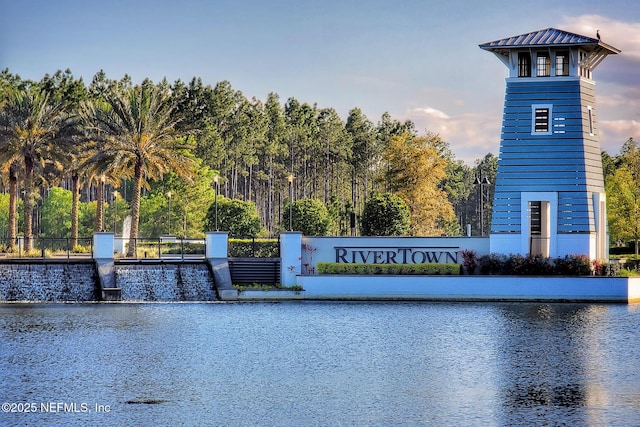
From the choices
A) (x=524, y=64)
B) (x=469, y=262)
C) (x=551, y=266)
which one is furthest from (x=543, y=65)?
(x=469, y=262)

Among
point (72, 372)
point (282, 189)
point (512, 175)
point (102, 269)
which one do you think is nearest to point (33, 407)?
point (72, 372)

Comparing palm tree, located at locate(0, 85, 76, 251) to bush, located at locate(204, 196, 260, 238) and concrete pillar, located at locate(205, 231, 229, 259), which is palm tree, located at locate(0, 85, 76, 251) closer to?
concrete pillar, located at locate(205, 231, 229, 259)

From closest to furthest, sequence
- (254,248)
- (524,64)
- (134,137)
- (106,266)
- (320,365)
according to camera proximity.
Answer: (320,365)
(106,266)
(524,64)
(134,137)
(254,248)

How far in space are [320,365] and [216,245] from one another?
80.0ft

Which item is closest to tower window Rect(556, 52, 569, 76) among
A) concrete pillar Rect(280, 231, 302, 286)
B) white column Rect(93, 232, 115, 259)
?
concrete pillar Rect(280, 231, 302, 286)

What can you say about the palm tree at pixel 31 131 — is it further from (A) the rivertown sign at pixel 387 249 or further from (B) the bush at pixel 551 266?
(B) the bush at pixel 551 266

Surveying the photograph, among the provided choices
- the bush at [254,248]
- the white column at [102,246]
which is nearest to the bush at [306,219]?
Answer: the bush at [254,248]

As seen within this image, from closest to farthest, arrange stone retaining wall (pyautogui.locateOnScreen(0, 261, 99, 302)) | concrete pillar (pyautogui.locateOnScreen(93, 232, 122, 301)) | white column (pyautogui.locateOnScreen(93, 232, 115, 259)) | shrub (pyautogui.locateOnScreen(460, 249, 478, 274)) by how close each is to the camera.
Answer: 1. stone retaining wall (pyautogui.locateOnScreen(0, 261, 99, 302))
2. concrete pillar (pyautogui.locateOnScreen(93, 232, 122, 301))
3. white column (pyautogui.locateOnScreen(93, 232, 115, 259))
4. shrub (pyautogui.locateOnScreen(460, 249, 478, 274))

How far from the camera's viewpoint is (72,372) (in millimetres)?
30484

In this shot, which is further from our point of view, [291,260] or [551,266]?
[291,260]

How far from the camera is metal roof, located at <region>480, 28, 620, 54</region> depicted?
→ 56031 mm

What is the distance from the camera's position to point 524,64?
189ft

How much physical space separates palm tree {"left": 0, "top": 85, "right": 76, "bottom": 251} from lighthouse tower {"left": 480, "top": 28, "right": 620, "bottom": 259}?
28.1 metres

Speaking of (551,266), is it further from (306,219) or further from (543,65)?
(306,219)
